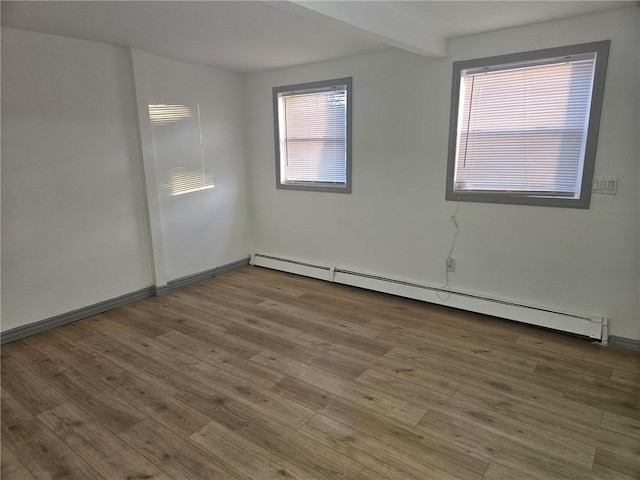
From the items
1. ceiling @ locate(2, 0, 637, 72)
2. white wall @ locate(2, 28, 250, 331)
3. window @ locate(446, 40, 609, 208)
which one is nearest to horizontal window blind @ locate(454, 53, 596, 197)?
window @ locate(446, 40, 609, 208)

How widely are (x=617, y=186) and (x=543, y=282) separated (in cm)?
91

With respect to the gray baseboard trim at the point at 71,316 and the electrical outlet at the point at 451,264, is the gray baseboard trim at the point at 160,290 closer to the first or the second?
the gray baseboard trim at the point at 71,316

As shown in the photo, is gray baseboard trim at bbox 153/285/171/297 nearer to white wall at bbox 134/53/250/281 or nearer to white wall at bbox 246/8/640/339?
white wall at bbox 134/53/250/281

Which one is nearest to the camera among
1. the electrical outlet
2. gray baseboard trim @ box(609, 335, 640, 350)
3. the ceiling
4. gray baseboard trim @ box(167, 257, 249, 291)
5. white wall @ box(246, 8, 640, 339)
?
the ceiling

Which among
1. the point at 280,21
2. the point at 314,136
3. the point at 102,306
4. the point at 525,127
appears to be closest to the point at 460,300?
the point at 525,127

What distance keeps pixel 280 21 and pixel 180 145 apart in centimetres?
197

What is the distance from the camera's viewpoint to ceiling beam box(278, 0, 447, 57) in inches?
87.6

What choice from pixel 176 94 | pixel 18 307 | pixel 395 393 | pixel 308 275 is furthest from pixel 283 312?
pixel 176 94

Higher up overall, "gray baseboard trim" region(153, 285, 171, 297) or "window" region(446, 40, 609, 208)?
"window" region(446, 40, 609, 208)

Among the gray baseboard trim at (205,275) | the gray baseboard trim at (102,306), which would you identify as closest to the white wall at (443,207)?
the gray baseboard trim at (205,275)

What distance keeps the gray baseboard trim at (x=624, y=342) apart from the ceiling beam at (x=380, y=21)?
8.83ft

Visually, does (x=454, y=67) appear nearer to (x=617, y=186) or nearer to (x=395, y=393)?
(x=617, y=186)

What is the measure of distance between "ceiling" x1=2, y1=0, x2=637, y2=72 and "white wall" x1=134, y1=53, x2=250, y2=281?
557 mm

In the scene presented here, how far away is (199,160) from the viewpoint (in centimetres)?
449
